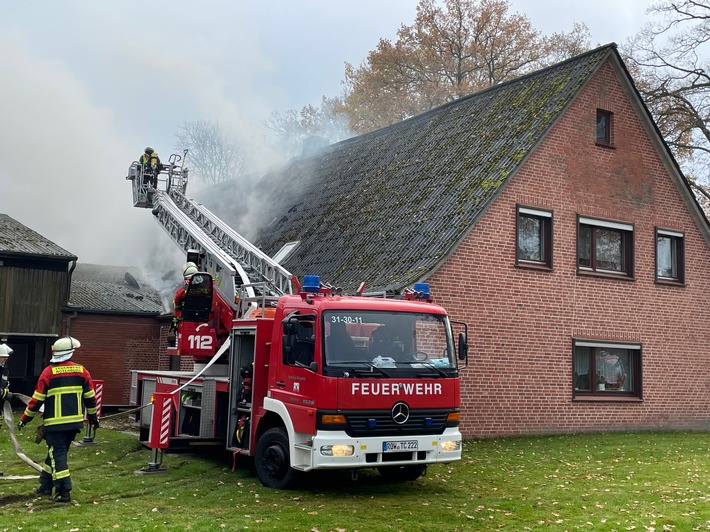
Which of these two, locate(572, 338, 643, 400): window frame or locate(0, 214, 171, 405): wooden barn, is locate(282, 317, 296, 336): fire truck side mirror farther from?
locate(0, 214, 171, 405): wooden barn

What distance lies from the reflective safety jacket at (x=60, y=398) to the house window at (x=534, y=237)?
364 inches

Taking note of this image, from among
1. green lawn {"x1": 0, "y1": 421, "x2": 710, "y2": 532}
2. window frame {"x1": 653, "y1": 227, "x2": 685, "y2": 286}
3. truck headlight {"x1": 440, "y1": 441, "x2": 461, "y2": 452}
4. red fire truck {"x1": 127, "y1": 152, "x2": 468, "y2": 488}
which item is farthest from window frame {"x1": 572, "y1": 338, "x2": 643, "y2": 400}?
truck headlight {"x1": 440, "y1": 441, "x2": 461, "y2": 452}

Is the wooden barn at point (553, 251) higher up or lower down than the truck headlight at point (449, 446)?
higher up

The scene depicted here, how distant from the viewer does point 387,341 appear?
958 cm

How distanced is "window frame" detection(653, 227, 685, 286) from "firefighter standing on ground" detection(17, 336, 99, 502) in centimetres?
1278

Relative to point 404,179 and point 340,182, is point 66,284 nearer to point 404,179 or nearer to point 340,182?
point 340,182

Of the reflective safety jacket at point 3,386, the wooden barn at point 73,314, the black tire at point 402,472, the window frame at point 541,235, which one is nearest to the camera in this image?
the black tire at point 402,472

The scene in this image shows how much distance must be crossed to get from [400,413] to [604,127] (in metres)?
10.6

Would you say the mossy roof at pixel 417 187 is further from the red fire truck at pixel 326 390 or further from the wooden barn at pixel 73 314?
the wooden barn at pixel 73 314

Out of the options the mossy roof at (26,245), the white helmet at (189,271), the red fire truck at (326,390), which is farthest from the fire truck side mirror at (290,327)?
the mossy roof at (26,245)

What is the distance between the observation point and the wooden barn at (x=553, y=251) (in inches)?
596

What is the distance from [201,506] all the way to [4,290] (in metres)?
14.3

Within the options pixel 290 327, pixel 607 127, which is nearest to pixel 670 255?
pixel 607 127

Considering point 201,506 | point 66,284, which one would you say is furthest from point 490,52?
point 201,506
